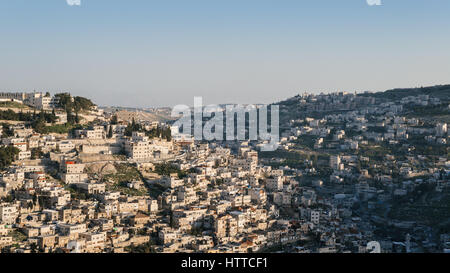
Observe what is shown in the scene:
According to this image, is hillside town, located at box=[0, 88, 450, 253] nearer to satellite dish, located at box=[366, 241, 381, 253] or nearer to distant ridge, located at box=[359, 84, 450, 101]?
satellite dish, located at box=[366, 241, 381, 253]

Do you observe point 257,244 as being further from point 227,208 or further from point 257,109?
point 257,109

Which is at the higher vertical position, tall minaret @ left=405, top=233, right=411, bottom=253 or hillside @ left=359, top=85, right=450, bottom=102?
hillside @ left=359, top=85, right=450, bottom=102

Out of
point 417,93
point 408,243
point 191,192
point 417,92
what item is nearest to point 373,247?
point 408,243

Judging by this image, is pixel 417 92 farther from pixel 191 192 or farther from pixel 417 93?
pixel 191 192

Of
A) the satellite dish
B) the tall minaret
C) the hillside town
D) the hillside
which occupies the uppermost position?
the hillside

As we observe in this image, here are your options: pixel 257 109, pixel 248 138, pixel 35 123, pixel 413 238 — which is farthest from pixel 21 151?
pixel 257 109

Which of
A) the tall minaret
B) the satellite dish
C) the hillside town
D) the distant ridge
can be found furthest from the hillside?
the satellite dish

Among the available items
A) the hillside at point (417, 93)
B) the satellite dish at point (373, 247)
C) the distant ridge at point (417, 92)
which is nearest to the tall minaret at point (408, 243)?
the satellite dish at point (373, 247)

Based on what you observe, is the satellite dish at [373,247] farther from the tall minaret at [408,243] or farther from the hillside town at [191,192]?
the tall minaret at [408,243]
